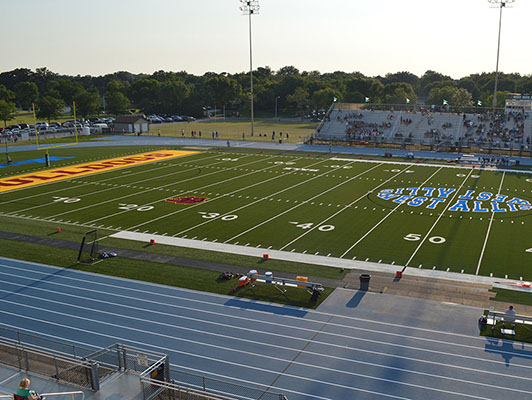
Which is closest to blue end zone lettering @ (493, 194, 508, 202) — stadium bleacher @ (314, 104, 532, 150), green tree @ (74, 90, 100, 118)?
stadium bleacher @ (314, 104, 532, 150)

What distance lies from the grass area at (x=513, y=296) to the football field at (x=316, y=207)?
1.74 m

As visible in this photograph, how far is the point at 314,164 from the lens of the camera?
153 feet

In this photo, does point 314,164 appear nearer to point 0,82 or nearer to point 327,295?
point 327,295

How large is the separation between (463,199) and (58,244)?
2389 cm

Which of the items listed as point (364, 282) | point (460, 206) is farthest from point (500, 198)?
point (364, 282)

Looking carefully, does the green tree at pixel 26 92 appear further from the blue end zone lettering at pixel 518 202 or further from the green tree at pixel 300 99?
the blue end zone lettering at pixel 518 202

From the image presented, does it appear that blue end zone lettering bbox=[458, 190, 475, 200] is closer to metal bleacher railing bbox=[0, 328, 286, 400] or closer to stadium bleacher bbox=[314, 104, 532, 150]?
stadium bleacher bbox=[314, 104, 532, 150]

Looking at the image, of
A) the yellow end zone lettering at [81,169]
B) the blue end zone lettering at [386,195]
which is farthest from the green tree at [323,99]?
the blue end zone lettering at [386,195]

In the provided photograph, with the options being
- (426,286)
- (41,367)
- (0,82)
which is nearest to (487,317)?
(426,286)

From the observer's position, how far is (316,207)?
101 ft

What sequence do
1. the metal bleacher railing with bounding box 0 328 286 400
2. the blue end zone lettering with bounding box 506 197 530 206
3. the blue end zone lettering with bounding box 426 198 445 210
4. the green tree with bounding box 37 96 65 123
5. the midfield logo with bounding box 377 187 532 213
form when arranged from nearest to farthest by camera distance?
the metal bleacher railing with bounding box 0 328 286 400 → the midfield logo with bounding box 377 187 532 213 → the blue end zone lettering with bounding box 426 198 445 210 → the blue end zone lettering with bounding box 506 197 530 206 → the green tree with bounding box 37 96 65 123

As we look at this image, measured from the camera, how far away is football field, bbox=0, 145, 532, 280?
918 inches

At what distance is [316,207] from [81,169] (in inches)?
922

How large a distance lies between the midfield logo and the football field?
63 millimetres
